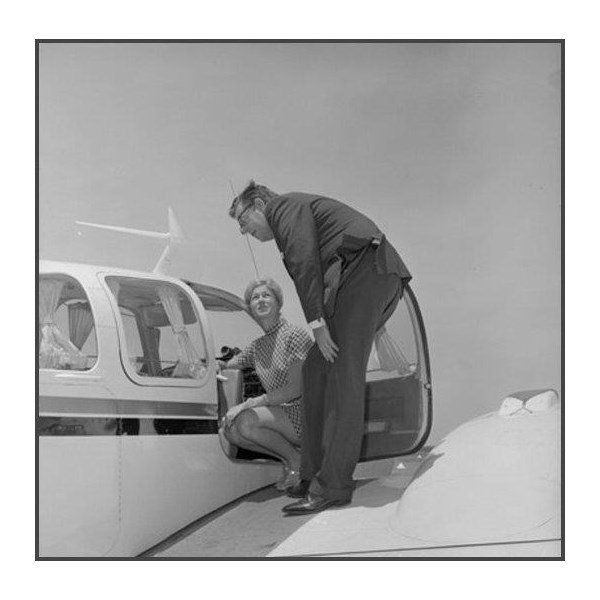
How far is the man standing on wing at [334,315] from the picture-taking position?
2.81 meters

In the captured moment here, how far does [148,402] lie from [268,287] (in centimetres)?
61

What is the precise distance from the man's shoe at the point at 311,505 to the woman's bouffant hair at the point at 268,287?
0.73 meters

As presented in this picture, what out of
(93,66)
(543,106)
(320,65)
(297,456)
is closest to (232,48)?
(320,65)

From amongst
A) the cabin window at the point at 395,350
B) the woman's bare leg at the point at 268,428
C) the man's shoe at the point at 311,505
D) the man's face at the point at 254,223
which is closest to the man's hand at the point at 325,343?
the cabin window at the point at 395,350

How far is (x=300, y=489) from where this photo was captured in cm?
285

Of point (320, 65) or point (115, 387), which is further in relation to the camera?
point (320, 65)

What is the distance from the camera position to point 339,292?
2824 mm

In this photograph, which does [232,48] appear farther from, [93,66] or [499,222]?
[499,222]

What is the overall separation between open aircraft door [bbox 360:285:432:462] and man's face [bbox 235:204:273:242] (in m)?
0.57

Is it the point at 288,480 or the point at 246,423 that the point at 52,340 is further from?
the point at 288,480

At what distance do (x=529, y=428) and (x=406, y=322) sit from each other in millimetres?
618

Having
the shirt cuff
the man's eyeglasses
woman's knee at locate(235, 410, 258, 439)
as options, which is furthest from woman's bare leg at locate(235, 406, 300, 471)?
the man's eyeglasses

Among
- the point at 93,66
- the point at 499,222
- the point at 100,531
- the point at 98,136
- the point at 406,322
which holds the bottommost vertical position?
the point at 100,531

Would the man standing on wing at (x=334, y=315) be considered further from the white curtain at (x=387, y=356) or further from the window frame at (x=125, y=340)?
the window frame at (x=125, y=340)
